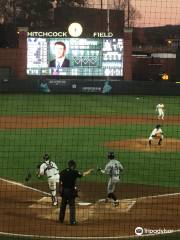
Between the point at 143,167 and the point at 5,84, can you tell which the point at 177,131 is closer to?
the point at 143,167

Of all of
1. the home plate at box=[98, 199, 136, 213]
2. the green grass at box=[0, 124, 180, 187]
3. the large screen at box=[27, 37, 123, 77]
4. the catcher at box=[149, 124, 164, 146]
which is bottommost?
the home plate at box=[98, 199, 136, 213]

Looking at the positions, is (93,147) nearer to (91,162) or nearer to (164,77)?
(91,162)

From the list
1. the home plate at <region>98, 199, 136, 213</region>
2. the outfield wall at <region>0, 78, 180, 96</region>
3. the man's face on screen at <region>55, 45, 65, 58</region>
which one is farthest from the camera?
the outfield wall at <region>0, 78, 180, 96</region>

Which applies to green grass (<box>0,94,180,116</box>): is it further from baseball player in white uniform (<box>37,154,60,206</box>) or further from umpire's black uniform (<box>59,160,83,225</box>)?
umpire's black uniform (<box>59,160,83,225</box>)

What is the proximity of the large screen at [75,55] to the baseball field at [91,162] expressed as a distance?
7.21 ft

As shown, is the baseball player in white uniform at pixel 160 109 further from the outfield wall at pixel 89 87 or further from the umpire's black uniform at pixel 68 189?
the umpire's black uniform at pixel 68 189

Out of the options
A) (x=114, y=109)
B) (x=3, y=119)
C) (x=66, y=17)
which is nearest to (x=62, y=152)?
(x=3, y=119)

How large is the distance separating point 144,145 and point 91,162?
155 inches

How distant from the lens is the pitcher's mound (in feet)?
71.5

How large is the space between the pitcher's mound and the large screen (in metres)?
15.7

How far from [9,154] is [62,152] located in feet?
6.56

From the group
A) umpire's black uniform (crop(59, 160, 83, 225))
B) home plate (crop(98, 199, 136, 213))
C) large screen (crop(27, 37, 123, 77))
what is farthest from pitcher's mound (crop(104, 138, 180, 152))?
large screen (crop(27, 37, 123, 77))

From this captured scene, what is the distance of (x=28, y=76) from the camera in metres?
41.3

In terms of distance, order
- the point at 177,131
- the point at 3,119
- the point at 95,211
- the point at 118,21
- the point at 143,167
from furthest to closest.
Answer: the point at 118,21 < the point at 3,119 < the point at 177,131 < the point at 143,167 < the point at 95,211
